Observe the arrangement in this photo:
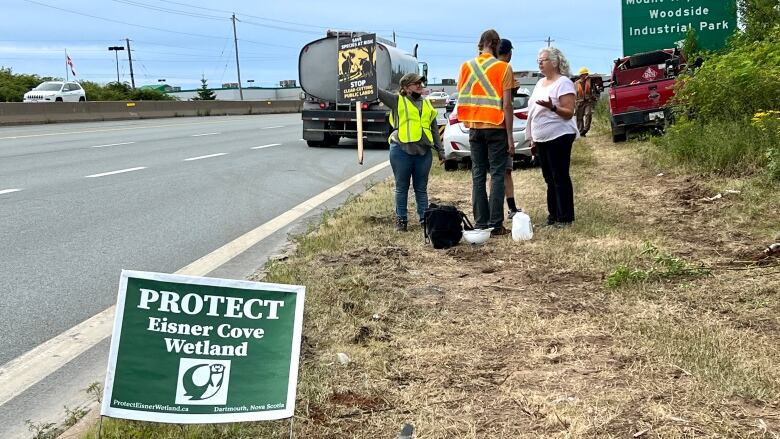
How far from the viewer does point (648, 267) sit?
209 inches

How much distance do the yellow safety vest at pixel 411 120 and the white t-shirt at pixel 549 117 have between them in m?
0.99

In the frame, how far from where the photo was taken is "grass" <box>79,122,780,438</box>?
3139mm

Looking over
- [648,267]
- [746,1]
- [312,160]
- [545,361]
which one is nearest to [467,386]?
[545,361]

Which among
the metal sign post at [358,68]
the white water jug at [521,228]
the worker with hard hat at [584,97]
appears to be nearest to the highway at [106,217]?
the metal sign post at [358,68]

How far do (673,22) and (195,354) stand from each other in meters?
17.3

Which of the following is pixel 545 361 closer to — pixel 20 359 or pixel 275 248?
pixel 20 359

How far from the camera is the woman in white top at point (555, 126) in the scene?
22.6ft

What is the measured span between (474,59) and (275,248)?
252 centimetres

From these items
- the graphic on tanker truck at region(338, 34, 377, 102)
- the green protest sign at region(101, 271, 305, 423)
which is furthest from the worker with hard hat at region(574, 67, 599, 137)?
the green protest sign at region(101, 271, 305, 423)

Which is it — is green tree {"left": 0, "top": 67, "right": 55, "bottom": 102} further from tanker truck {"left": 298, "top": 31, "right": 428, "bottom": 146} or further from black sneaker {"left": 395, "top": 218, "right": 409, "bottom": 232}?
black sneaker {"left": 395, "top": 218, "right": 409, "bottom": 232}

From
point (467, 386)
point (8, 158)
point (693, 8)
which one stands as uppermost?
point (693, 8)

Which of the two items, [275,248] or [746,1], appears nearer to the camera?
[275,248]

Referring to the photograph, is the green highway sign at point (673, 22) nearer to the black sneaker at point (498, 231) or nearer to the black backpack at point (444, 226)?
the black sneaker at point (498, 231)

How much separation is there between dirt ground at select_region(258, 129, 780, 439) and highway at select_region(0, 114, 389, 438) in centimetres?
124
